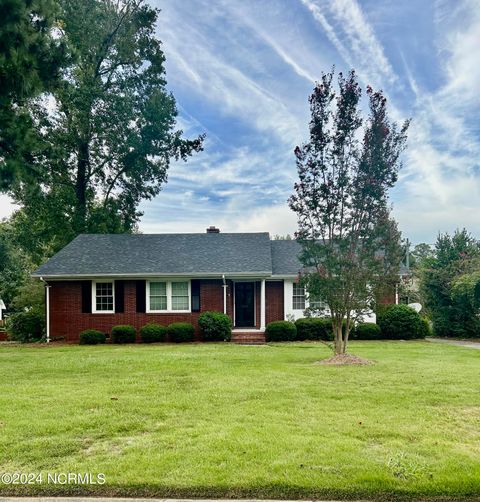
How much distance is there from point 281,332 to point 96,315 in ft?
26.1

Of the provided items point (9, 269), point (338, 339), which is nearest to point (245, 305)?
point (338, 339)

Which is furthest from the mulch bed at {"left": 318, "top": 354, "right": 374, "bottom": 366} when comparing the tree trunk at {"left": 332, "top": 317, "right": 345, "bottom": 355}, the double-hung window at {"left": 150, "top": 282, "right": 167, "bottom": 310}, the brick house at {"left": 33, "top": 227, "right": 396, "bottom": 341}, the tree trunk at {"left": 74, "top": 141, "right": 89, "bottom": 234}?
the tree trunk at {"left": 74, "top": 141, "right": 89, "bottom": 234}

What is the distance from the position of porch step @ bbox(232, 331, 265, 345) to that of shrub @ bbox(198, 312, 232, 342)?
50 cm

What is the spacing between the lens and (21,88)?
9.27 metres

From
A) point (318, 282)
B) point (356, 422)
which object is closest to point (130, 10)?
point (318, 282)

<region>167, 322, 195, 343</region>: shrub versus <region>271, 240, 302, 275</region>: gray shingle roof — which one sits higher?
<region>271, 240, 302, 275</region>: gray shingle roof

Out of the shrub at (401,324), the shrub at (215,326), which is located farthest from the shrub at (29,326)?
the shrub at (401,324)

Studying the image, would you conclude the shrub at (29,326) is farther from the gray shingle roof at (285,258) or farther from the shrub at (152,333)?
the gray shingle roof at (285,258)

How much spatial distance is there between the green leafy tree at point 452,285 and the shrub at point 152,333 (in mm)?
12628

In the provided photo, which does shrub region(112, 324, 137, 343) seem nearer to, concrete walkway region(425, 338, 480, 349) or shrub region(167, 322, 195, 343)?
shrub region(167, 322, 195, 343)

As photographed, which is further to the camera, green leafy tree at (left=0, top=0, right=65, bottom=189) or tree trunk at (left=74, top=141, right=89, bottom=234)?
tree trunk at (left=74, top=141, right=89, bottom=234)

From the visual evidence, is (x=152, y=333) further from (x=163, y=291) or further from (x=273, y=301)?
(x=273, y=301)

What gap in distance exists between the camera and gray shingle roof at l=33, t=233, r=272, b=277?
63.8 feet

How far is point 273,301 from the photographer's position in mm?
20688
